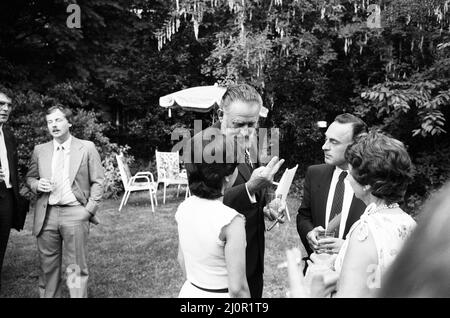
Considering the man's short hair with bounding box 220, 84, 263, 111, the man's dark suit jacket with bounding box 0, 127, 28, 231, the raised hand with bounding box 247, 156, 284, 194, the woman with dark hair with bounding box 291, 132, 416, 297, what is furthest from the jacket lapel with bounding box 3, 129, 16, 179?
the woman with dark hair with bounding box 291, 132, 416, 297

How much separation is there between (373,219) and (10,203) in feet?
11.9

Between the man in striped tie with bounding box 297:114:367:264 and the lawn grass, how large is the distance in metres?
1.99

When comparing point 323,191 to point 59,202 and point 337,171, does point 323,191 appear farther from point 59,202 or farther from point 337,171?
point 59,202

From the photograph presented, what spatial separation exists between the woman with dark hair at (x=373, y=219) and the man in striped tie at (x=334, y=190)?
0.69m

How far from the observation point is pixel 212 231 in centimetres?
192

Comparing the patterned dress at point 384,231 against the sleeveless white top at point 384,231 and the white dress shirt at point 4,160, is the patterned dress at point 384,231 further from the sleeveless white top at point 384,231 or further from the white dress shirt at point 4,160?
the white dress shirt at point 4,160

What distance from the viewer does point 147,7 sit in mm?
13914

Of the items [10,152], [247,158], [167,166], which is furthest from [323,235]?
[167,166]

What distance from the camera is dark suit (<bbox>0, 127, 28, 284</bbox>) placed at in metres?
3.99

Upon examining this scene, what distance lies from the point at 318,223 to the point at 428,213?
7.92ft

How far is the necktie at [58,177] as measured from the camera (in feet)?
12.9

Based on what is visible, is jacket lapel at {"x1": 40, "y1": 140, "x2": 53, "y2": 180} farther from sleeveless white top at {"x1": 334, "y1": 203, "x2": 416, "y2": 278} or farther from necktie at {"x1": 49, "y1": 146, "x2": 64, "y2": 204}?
sleeveless white top at {"x1": 334, "y1": 203, "x2": 416, "y2": 278}

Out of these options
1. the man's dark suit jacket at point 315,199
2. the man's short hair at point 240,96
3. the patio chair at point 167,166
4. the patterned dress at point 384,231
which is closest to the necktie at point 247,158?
the man's short hair at point 240,96
